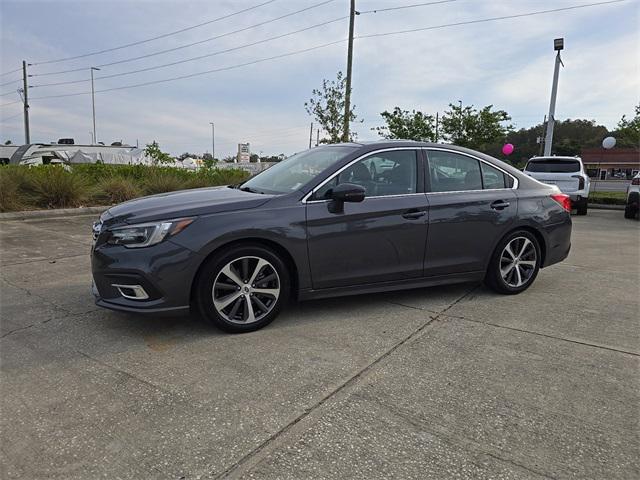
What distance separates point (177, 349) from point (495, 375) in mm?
2177

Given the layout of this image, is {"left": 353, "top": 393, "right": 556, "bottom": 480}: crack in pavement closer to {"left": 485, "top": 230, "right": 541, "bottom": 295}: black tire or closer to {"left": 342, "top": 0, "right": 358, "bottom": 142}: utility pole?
{"left": 485, "top": 230, "right": 541, "bottom": 295}: black tire

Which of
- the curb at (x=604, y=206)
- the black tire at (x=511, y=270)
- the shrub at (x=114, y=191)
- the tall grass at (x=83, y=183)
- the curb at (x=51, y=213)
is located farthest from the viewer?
the curb at (x=604, y=206)

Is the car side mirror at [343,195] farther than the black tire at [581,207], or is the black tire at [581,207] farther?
the black tire at [581,207]

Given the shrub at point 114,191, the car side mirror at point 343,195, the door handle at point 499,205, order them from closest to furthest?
the car side mirror at point 343,195 < the door handle at point 499,205 < the shrub at point 114,191

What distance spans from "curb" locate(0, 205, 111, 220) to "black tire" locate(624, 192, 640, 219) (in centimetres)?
1305

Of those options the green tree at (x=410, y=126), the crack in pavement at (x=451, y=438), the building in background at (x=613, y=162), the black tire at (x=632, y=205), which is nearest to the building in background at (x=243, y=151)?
the green tree at (x=410, y=126)

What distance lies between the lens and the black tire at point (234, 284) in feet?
11.4

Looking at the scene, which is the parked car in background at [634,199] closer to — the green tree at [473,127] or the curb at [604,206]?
the curb at [604,206]

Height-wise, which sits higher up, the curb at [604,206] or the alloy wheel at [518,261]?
the curb at [604,206]

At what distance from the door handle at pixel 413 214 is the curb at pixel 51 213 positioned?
865 centimetres

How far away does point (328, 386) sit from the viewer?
2838 mm

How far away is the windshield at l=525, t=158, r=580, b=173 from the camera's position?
1259cm

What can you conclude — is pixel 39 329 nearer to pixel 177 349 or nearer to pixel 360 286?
pixel 177 349

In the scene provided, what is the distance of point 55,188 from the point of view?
10609 millimetres
